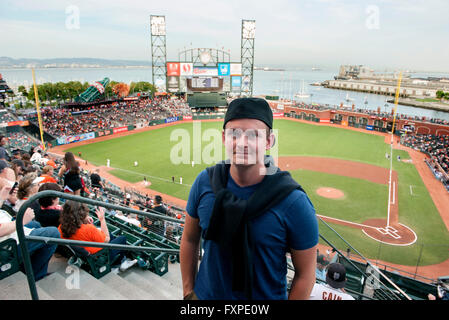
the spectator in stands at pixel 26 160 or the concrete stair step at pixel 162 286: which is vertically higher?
the spectator in stands at pixel 26 160

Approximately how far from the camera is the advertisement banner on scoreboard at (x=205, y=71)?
52.7 meters

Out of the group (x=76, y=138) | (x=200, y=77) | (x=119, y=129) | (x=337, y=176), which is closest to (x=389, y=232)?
(x=337, y=176)

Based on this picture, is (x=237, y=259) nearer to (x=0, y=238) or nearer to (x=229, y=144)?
(x=229, y=144)

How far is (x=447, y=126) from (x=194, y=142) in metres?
34.6

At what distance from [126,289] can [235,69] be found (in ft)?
177

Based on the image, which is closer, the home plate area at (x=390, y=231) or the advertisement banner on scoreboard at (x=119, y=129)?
the home plate area at (x=390, y=231)

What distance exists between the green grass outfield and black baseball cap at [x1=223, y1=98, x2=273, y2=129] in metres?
13.5

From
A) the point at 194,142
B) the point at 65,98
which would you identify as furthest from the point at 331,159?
the point at 65,98

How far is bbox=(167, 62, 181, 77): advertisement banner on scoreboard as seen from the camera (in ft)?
169

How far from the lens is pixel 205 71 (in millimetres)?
53312

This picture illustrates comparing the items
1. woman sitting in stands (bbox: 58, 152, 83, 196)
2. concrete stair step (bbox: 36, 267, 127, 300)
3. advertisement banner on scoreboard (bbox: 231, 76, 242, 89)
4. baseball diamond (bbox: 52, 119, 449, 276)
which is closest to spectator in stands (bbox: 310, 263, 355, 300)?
concrete stair step (bbox: 36, 267, 127, 300)

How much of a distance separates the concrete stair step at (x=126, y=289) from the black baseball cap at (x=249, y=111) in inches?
121

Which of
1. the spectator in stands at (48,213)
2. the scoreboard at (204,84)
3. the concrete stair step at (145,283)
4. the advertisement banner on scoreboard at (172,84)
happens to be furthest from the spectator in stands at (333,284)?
the advertisement banner on scoreboard at (172,84)

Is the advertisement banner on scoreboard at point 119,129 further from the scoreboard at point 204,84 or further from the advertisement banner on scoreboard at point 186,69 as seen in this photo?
the advertisement banner on scoreboard at point 186,69
